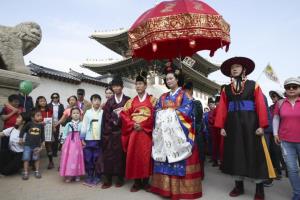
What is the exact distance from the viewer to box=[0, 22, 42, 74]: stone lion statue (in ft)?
17.9

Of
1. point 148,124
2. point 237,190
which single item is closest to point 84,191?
point 148,124

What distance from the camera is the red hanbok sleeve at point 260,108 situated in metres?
3.38

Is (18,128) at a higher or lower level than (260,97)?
lower

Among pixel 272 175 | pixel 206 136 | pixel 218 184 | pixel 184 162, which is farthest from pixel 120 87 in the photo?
pixel 206 136

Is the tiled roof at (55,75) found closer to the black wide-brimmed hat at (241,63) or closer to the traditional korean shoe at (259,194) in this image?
the black wide-brimmed hat at (241,63)

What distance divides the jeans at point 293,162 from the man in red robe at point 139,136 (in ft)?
6.10

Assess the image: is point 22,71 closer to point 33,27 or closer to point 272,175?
point 33,27

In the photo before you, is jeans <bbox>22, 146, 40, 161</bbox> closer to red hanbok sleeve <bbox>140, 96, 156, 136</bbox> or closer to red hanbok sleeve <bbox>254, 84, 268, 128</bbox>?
red hanbok sleeve <bbox>140, 96, 156, 136</bbox>

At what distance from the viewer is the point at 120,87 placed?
14.4ft

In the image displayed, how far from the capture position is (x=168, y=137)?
141 inches

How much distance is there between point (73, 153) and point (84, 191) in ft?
2.77

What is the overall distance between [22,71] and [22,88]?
76cm

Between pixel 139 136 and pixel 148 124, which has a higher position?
pixel 148 124

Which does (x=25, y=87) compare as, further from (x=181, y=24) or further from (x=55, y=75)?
(x=55, y=75)
